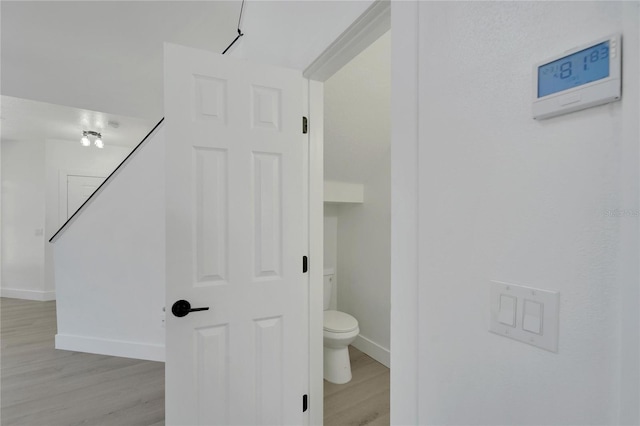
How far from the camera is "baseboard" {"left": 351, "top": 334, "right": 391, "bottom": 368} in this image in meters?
2.47

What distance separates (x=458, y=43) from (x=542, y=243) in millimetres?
527

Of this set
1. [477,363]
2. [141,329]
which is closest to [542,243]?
[477,363]

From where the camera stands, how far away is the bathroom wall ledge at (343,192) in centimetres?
258

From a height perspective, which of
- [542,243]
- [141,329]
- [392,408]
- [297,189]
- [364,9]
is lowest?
[141,329]

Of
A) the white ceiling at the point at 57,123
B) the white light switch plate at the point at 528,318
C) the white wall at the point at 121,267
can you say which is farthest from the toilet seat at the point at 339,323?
the white ceiling at the point at 57,123

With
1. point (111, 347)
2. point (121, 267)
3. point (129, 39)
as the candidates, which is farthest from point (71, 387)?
point (129, 39)

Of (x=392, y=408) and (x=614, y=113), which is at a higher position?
(x=614, y=113)

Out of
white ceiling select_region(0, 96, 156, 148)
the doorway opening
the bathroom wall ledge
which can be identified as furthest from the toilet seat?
white ceiling select_region(0, 96, 156, 148)

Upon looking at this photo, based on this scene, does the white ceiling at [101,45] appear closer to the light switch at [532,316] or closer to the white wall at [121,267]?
the white wall at [121,267]

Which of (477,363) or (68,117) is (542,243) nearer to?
(477,363)

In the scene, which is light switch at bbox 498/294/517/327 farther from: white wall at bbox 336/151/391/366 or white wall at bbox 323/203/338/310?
white wall at bbox 323/203/338/310

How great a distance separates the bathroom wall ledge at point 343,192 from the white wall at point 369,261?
0.07 m

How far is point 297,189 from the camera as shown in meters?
1.49

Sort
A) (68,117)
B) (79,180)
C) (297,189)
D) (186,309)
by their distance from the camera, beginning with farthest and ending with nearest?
(79,180) < (68,117) < (297,189) < (186,309)
